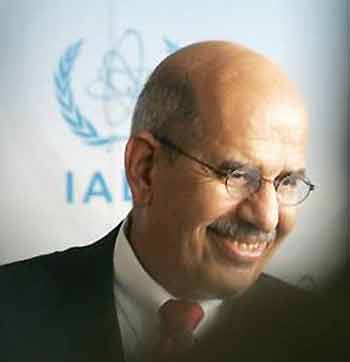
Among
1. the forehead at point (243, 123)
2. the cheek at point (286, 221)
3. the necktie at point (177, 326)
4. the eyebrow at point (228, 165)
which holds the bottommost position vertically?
the necktie at point (177, 326)

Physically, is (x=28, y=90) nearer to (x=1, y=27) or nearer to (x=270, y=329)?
(x=1, y=27)

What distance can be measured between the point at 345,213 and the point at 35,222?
403 millimetres

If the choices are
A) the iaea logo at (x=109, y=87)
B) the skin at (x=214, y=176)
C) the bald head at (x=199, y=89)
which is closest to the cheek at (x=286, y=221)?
the skin at (x=214, y=176)

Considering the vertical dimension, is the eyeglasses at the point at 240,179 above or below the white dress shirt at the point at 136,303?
above

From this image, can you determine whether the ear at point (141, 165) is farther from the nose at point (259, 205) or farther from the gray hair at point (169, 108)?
the nose at point (259, 205)

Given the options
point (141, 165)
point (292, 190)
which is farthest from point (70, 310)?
point (292, 190)

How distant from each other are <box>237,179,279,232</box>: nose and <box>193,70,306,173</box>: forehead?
2 cm

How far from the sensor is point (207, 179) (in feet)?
3.02

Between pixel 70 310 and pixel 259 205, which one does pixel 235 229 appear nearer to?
pixel 259 205

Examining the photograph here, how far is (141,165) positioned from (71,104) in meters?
0.12

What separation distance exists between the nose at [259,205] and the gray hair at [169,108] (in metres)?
0.11

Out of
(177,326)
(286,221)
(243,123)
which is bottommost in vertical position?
(177,326)

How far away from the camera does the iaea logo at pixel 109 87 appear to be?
3.14 ft

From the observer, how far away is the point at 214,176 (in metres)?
0.92
